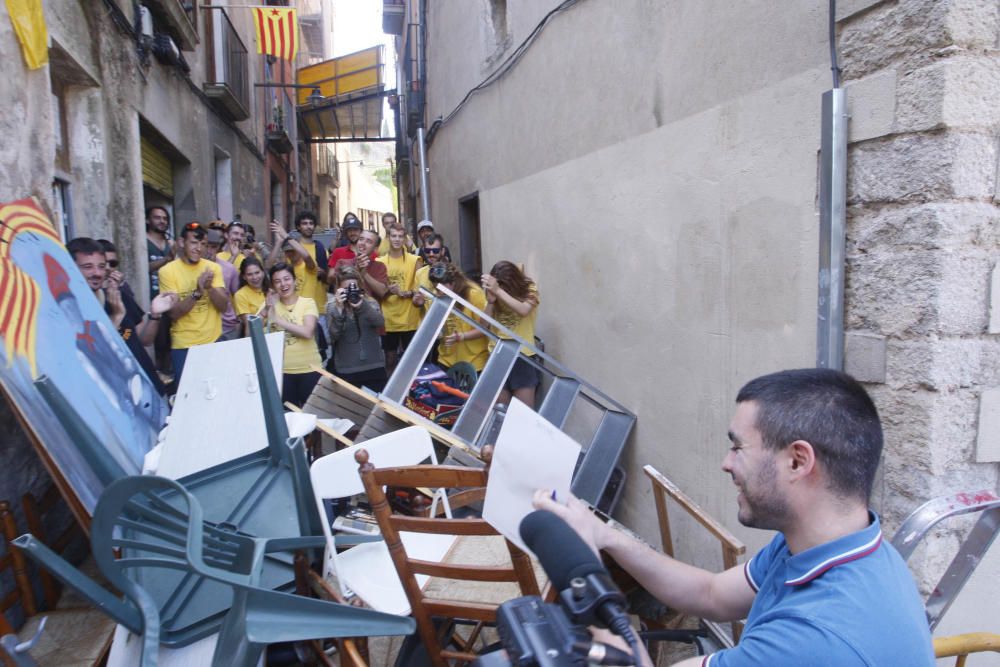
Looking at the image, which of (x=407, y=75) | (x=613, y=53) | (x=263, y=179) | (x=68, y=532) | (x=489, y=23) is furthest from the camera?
(x=263, y=179)

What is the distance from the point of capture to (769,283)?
106 inches

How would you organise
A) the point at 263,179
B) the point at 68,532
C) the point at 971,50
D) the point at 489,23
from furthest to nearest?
1. the point at 263,179
2. the point at 489,23
3. the point at 68,532
4. the point at 971,50

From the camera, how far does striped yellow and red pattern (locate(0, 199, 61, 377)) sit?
7.16 feet

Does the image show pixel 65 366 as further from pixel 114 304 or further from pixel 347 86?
pixel 347 86

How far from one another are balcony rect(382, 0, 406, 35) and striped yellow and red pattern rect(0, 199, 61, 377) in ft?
45.7

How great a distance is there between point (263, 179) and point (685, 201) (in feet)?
40.9

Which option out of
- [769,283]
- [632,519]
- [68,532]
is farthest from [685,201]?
[68,532]

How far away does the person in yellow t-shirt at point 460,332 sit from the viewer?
193 inches

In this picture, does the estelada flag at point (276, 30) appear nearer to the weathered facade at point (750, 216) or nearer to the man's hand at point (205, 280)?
the weathered facade at point (750, 216)

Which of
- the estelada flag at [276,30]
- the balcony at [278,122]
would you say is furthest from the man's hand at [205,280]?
the balcony at [278,122]

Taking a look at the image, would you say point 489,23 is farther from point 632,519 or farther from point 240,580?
point 240,580

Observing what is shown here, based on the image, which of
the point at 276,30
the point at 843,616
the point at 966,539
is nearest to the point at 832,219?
the point at 966,539

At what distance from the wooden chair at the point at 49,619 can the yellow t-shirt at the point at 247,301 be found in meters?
2.55

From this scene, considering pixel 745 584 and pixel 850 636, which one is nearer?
pixel 850 636
